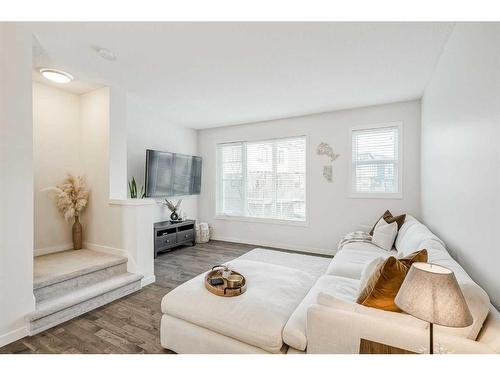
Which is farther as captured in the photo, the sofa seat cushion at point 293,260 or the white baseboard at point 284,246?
the white baseboard at point 284,246

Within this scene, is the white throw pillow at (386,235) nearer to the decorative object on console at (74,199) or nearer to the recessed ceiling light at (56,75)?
the decorative object on console at (74,199)

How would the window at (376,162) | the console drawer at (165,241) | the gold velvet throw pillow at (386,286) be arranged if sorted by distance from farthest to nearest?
the console drawer at (165,241), the window at (376,162), the gold velvet throw pillow at (386,286)

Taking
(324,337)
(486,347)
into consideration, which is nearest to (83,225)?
(324,337)

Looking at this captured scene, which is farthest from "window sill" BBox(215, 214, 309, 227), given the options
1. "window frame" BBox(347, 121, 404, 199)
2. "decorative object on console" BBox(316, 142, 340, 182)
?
"window frame" BBox(347, 121, 404, 199)

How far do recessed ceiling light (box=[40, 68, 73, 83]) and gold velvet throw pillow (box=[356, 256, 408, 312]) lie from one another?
365cm

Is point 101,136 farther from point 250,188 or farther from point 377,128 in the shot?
point 377,128

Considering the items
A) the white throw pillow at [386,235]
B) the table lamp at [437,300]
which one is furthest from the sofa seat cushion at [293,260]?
the table lamp at [437,300]

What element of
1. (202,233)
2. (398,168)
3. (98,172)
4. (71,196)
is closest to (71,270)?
(71,196)

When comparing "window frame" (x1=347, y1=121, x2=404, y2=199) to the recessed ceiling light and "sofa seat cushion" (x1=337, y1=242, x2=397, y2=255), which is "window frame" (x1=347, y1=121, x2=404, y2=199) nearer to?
"sofa seat cushion" (x1=337, y1=242, x2=397, y2=255)

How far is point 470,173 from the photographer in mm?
1596

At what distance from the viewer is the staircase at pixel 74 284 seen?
7.01ft

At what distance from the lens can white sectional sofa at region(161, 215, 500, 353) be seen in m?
1.08

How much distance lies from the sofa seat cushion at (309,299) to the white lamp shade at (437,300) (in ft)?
2.06

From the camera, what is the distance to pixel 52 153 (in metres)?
3.18
